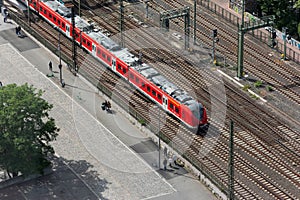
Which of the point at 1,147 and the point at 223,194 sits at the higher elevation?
the point at 1,147

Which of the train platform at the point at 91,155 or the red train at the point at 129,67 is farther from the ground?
the red train at the point at 129,67

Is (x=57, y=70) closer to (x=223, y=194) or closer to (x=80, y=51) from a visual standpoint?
(x=80, y=51)

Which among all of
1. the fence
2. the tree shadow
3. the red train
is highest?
the red train

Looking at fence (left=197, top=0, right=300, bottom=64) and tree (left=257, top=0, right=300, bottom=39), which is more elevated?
tree (left=257, top=0, right=300, bottom=39)

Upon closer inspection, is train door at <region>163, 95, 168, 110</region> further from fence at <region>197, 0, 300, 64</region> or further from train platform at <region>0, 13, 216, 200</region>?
fence at <region>197, 0, 300, 64</region>

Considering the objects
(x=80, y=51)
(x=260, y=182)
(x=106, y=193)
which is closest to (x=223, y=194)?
(x=260, y=182)

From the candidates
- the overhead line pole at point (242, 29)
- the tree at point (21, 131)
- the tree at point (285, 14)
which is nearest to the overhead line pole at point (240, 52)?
the overhead line pole at point (242, 29)

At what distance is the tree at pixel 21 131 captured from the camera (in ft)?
303

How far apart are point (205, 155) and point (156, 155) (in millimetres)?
5625

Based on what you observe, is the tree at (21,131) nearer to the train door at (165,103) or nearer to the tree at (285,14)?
the train door at (165,103)

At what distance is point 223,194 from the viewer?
9469 centimetres

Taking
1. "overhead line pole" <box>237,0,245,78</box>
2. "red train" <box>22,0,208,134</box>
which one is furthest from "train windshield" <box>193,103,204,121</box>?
"overhead line pole" <box>237,0,245,78</box>

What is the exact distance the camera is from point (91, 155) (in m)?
102

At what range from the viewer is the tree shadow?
312 feet
